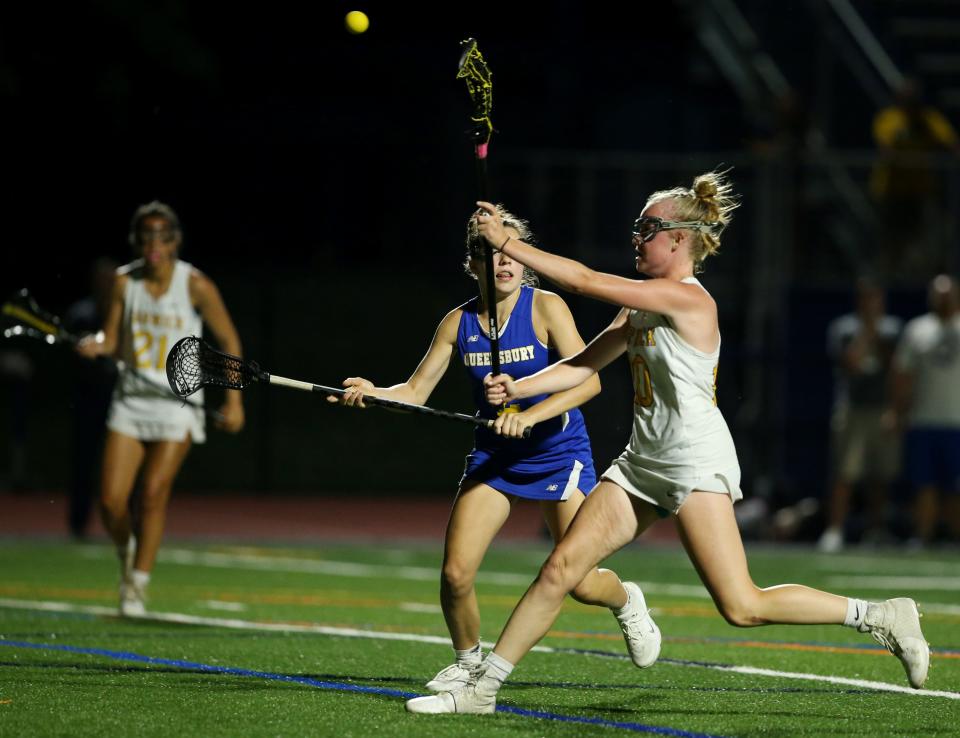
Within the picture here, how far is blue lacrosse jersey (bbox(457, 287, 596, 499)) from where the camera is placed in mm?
7875

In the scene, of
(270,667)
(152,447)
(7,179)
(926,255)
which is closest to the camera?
(270,667)

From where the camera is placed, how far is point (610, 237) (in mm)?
19000

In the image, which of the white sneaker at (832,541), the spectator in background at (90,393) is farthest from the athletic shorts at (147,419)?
the white sneaker at (832,541)

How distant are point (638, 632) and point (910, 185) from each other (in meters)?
11.3

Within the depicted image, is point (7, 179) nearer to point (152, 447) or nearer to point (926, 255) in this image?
point (926, 255)

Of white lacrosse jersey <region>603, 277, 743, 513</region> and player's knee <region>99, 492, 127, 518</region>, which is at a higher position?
white lacrosse jersey <region>603, 277, 743, 513</region>

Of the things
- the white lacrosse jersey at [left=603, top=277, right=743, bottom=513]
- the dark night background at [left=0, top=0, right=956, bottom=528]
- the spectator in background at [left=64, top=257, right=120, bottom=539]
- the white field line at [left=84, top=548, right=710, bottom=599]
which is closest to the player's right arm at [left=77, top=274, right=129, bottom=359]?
the white field line at [left=84, top=548, right=710, bottom=599]

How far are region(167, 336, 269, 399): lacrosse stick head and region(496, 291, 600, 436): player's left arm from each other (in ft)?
3.98

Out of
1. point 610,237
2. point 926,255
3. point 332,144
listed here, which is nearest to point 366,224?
point 332,144

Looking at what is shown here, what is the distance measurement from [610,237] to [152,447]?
8.85 m

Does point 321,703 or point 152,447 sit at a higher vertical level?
point 152,447

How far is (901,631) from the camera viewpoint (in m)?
7.37

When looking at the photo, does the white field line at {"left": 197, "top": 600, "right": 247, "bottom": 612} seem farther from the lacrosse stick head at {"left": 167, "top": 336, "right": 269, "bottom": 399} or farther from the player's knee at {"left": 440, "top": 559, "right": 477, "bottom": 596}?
the player's knee at {"left": 440, "top": 559, "right": 477, "bottom": 596}

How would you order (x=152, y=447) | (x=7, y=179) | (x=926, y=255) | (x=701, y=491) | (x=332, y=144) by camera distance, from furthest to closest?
(x=332, y=144) → (x=7, y=179) → (x=926, y=255) → (x=152, y=447) → (x=701, y=491)
